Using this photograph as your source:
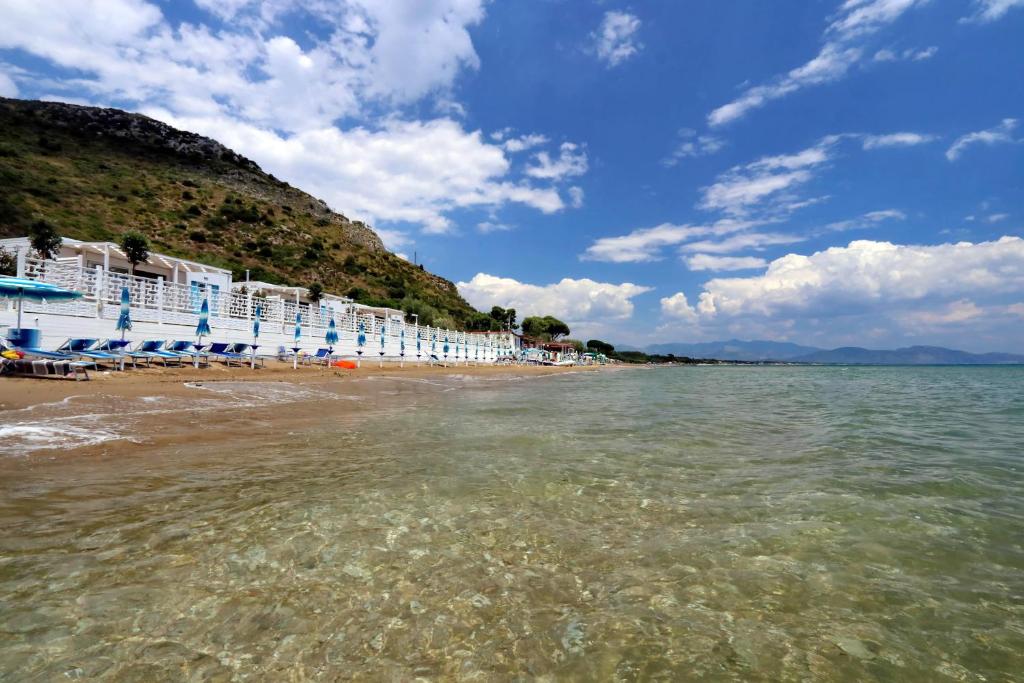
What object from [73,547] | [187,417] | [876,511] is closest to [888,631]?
[876,511]

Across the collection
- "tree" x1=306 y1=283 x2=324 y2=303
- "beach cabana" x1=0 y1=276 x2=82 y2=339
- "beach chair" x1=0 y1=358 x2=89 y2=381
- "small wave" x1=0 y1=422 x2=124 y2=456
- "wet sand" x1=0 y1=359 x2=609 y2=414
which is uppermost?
"tree" x1=306 y1=283 x2=324 y2=303

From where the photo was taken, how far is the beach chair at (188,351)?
1859cm

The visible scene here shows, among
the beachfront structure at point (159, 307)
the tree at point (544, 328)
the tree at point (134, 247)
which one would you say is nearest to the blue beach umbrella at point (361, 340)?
the beachfront structure at point (159, 307)

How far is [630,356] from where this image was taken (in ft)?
633

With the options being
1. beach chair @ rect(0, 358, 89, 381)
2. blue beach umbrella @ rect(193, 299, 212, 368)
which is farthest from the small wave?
blue beach umbrella @ rect(193, 299, 212, 368)

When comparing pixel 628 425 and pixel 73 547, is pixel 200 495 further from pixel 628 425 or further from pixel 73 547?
pixel 628 425

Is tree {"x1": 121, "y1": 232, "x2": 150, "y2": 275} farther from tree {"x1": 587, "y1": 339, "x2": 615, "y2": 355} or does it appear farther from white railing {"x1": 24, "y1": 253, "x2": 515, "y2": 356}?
tree {"x1": 587, "y1": 339, "x2": 615, "y2": 355}

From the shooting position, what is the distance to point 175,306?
2073 cm

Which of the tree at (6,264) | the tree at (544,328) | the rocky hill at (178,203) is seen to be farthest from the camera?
the tree at (544,328)

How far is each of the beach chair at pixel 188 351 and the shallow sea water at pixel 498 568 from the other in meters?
13.7

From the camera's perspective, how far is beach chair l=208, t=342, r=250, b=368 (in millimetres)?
19547

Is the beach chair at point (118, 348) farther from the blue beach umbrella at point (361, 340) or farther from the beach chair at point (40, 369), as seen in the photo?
the blue beach umbrella at point (361, 340)

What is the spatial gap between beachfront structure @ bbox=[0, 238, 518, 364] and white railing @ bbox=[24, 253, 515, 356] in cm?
3

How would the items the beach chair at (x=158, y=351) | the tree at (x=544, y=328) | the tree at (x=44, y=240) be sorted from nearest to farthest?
the beach chair at (x=158, y=351), the tree at (x=44, y=240), the tree at (x=544, y=328)
